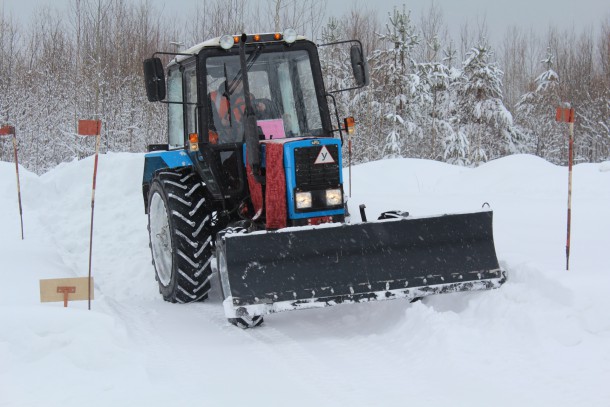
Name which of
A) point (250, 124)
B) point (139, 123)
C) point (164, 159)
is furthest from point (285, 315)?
point (139, 123)

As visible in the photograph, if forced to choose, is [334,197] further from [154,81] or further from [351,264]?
[154,81]

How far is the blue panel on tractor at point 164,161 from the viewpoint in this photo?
728 cm

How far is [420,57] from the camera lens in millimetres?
36938

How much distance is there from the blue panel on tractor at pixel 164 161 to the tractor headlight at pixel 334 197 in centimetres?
164

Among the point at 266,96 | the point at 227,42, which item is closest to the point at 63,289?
the point at 227,42

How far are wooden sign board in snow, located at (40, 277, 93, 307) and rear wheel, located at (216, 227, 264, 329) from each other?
99 centimetres

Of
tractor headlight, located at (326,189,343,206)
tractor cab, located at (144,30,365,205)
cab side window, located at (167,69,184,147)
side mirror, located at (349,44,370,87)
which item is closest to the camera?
tractor headlight, located at (326,189,343,206)

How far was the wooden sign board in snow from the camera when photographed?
5430mm

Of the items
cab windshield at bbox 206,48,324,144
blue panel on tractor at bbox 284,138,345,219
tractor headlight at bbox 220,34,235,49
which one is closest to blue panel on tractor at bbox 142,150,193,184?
cab windshield at bbox 206,48,324,144

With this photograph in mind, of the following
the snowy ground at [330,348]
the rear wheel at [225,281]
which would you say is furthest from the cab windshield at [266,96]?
the snowy ground at [330,348]

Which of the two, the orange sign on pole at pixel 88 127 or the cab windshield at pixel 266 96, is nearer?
the orange sign on pole at pixel 88 127

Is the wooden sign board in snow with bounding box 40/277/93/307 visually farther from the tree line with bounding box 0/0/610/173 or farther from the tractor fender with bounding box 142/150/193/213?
the tree line with bounding box 0/0/610/173

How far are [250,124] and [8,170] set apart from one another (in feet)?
31.6

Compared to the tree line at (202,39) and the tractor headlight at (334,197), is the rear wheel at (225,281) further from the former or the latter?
the tree line at (202,39)
